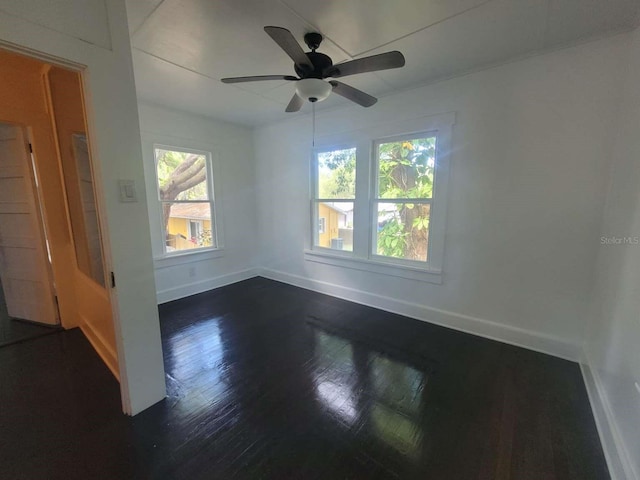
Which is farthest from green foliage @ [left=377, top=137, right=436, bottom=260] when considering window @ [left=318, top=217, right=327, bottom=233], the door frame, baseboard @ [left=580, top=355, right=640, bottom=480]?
the door frame

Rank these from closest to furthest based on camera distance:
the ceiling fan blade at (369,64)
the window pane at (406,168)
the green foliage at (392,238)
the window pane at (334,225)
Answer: the ceiling fan blade at (369,64)
the window pane at (406,168)
the green foliage at (392,238)
the window pane at (334,225)

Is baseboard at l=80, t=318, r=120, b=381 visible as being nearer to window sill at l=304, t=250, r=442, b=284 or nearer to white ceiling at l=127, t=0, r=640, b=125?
white ceiling at l=127, t=0, r=640, b=125

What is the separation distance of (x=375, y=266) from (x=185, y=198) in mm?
2846

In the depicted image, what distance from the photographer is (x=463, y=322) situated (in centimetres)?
277

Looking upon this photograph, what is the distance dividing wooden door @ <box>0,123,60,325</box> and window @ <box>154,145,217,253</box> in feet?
3.79

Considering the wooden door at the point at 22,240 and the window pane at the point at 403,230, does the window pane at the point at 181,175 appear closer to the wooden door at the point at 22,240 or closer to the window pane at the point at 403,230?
the wooden door at the point at 22,240

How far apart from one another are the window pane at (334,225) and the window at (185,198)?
1.68 meters

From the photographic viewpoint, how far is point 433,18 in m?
1.74

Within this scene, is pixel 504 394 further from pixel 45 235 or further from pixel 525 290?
pixel 45 235

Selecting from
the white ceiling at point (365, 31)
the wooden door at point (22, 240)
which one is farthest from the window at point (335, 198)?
the wooden door at point (22, 240)

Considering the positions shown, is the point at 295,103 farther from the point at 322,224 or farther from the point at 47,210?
the point at 47,210

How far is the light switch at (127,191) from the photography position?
5.17ft

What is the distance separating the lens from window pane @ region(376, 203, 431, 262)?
3.01 meters

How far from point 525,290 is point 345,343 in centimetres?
175
